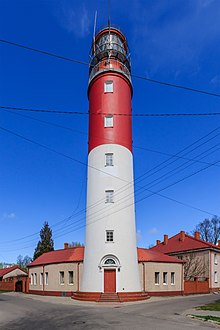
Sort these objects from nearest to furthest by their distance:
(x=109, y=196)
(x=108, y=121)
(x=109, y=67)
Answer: (x=109, y=196)
(x=108, y=121)
(x=109, y=67)

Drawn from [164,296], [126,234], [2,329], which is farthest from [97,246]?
[2,329]

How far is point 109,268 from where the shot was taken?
27141 mm

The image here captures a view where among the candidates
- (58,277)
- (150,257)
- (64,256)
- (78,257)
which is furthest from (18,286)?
(150,257)

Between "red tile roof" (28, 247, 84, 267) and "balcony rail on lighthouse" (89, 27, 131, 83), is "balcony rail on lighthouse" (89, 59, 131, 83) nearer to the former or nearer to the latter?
"balcony rail on lighthouse" (89, 27, 131, 83)

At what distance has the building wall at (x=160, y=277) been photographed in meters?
31.8

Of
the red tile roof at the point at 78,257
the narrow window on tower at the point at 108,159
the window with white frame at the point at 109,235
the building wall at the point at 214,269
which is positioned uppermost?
the narrow window on tower at the point at 108,159

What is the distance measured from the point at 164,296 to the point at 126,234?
885cm

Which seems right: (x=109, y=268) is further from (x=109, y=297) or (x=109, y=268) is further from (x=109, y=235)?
(x=109, y=235)

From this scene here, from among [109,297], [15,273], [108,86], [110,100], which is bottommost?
[15,273]

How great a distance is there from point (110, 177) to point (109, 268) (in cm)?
742

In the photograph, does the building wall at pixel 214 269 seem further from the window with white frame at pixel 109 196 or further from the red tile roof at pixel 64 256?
the window with white frame at pixel 109 196

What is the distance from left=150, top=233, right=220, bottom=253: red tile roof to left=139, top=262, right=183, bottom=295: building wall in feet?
31.1

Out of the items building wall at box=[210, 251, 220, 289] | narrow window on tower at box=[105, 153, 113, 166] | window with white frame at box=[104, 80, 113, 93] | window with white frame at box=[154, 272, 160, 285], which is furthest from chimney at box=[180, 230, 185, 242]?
window with white frame at box=[104, 80, 113, 93]

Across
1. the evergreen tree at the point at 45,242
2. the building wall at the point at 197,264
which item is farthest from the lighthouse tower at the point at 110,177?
the evergreen tree at the point at 45,242
